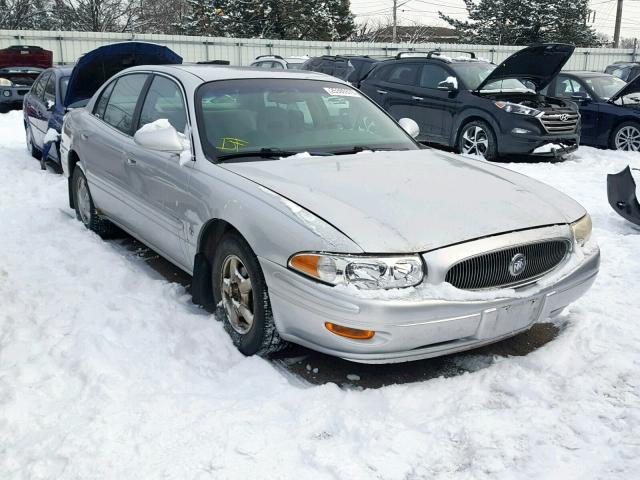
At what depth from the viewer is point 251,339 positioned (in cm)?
353

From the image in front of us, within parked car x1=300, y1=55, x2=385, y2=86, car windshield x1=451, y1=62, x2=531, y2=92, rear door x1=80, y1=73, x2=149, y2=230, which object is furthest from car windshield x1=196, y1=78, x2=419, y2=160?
parked car x1=300, y1=55, x2=385, y2=86

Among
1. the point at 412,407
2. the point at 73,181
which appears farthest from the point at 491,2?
the point at 412,407

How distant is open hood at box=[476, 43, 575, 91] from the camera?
30.6 ft

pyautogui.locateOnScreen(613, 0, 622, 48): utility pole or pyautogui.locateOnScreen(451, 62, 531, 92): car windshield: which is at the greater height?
pyautogui.locateOnScreen(613, 0, 622, 48): utility pole

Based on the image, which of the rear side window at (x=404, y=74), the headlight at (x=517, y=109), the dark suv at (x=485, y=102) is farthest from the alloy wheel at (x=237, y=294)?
the rear side window at (x=404, y=74)

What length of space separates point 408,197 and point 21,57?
15.8 m

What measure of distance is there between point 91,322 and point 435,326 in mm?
2098

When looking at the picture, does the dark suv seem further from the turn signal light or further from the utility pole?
the utility pole

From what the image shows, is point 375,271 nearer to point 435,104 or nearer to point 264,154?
point 264,154

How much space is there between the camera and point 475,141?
10438mm

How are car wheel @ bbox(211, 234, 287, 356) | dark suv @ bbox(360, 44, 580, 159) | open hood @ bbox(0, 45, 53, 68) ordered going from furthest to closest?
1. open hood @ bbox(0, 45, 53, 68)
2. dark suv @ bbox(360, 44, 580, 159)
3. car wheel @ bbox(211, 234, 287, 356)

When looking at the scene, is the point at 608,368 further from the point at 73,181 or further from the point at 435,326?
the point at 73,181

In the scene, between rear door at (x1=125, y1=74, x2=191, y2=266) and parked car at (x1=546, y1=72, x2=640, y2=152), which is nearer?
rear door at (x1=125, y1=74, x2=191, y2=266)

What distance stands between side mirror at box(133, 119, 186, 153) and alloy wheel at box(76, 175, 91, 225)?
205cm
